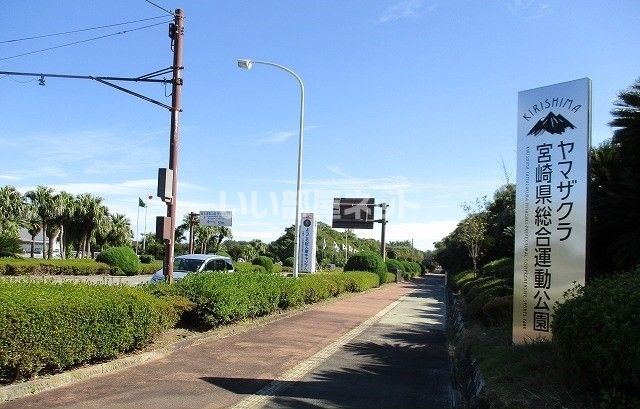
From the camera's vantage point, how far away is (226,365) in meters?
8.68

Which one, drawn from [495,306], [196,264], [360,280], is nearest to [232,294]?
[495,306]

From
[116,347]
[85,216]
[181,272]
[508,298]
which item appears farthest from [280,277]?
[85,216]

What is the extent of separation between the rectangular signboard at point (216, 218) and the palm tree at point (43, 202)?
17.7 m

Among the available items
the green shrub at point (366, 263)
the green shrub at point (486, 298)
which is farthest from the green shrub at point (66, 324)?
the green shrub at point (366, 263)

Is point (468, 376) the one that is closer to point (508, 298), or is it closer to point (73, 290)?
point (508, 298)

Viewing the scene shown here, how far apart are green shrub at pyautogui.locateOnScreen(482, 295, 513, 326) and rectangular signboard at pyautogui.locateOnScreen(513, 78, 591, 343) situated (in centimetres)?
244

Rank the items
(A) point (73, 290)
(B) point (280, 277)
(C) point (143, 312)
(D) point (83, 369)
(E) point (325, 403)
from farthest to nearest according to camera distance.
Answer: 1. (B) point (280, 277)
2. (C) point (143, 312)
3. (A) point (73, 290)
4. (D) point (83, 369)
5. (E) point (325, 403)

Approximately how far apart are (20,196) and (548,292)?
171 ft

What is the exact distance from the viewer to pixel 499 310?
437 inches

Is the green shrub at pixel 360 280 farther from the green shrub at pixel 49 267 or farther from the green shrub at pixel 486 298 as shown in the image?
the green shrub at pixel 49 267

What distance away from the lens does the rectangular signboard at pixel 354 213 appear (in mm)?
45125

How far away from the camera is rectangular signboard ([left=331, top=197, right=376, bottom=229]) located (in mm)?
45125

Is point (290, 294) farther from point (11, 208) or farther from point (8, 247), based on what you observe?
Answer: point (11, 208)

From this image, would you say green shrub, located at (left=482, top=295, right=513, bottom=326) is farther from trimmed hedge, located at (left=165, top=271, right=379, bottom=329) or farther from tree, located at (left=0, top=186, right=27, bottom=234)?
tree, located at (left=0, top=186, right=27, bottom=234)
